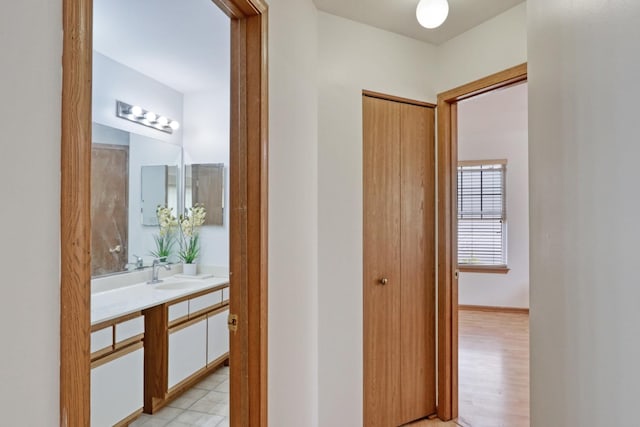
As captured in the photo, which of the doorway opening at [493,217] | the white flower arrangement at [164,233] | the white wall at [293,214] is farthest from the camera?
the doorway opening at [493,217]

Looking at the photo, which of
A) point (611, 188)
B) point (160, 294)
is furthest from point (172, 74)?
point (611, 188)

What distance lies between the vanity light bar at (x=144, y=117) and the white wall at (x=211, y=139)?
0.09 metres

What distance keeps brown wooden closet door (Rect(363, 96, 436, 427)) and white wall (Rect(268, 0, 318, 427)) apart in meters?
0.41

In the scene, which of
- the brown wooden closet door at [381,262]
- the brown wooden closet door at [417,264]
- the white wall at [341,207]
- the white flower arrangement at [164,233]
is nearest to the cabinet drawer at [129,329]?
the white flower arrangement at [164,233]

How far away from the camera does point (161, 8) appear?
1.42m

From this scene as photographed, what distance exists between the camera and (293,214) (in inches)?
65.6

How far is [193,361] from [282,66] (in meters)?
1.33

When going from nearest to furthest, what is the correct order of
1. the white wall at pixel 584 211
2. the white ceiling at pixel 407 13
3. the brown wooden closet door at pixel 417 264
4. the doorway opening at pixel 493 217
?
the white wall at pixel 584 211 → the white ceiling at pixel 407 13 → the brown wooden closet door at pixel 417 264 → the doorway opening at pixel 493 217

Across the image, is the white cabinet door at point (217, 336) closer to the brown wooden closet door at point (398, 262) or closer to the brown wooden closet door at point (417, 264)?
the brown wooden closet door at point (398, 262)

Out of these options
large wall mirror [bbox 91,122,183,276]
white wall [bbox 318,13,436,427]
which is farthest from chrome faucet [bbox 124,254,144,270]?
white wall [bbox 318,13,436,427]

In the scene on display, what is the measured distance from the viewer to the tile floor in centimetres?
135

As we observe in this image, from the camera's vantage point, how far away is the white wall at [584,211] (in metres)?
0.79

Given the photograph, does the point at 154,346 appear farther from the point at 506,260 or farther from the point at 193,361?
the point at 506,260

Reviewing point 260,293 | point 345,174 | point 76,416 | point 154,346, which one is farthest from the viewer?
point 345,174
